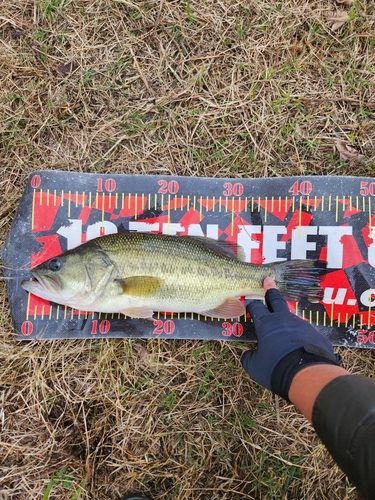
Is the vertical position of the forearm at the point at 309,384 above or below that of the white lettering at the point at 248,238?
below

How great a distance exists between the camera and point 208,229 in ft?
12.0

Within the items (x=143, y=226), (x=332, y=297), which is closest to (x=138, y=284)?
(x=143, y=226)

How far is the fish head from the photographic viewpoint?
327cm

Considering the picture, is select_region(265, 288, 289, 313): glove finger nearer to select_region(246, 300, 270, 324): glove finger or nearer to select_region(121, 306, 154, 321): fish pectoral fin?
select_region(246, 300, 270, 324): glove finger

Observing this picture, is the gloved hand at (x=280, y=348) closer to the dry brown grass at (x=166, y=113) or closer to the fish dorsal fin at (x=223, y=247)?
the fish dorsal fin at (x=223, y=247)

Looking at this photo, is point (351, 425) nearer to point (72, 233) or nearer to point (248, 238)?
point (248, 238)

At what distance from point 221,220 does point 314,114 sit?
4.19 ft

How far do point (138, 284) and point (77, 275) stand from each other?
0.48 meters

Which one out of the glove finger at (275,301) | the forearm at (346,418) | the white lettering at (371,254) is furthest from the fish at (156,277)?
the forearm at (346,418)

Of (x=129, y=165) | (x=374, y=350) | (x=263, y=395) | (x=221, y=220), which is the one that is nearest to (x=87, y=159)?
(x=129, y=165)

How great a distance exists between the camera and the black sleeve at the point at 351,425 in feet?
6.23

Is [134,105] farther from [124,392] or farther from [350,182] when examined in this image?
[124,392]

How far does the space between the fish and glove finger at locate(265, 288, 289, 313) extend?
0.43 feet

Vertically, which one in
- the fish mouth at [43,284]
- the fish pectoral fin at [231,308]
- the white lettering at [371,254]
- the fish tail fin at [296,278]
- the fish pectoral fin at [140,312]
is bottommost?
the fish pectoral fin at [140,312]
